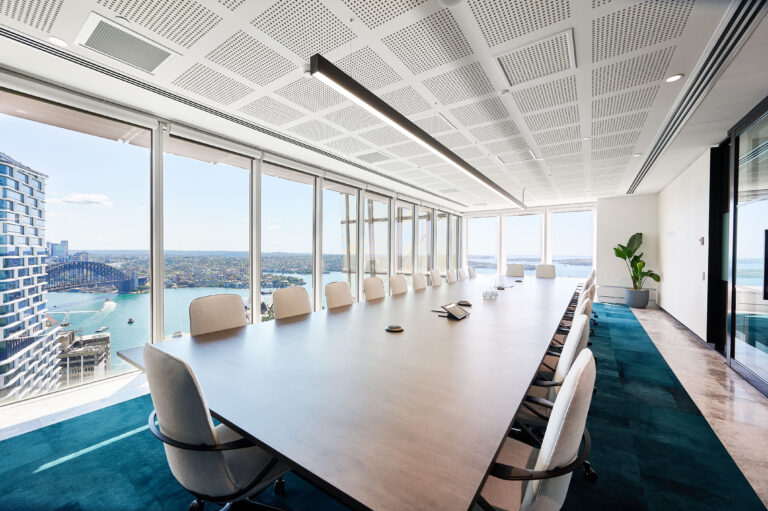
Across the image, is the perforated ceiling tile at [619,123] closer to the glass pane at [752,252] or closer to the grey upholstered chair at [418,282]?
the glass pane at [752,252]

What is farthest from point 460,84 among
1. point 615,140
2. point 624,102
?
point 615,140

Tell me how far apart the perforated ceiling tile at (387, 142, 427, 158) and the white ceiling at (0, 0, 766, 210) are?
176 mm

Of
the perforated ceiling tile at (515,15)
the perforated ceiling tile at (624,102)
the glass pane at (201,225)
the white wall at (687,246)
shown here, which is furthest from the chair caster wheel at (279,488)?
the white wall at (687,246)

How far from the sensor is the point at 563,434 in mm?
1019

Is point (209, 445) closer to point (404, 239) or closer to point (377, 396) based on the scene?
point (377, 396)

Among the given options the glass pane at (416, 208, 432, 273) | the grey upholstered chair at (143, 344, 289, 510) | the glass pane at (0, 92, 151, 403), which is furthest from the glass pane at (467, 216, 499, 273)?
the grey upholstered chair at (143, 344, 289, 510)

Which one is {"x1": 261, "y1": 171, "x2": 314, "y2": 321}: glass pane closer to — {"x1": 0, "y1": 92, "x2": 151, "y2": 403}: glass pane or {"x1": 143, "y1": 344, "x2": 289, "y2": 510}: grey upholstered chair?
{"x1": 0, "y1": 92, "x2": 151, "y2": 403}: glass pane

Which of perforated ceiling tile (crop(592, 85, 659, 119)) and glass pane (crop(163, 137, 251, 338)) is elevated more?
perforated ceiling tile (crop(592, 85, 659, 119))

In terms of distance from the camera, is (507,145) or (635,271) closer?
(507,145)

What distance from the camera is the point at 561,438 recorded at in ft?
3.33

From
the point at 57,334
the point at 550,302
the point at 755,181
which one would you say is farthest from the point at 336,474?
the point at 755,181

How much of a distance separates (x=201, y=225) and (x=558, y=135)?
5212 mm

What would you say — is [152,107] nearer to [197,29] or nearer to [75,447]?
[197,29]

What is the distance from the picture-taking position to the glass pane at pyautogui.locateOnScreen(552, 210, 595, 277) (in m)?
10.0
